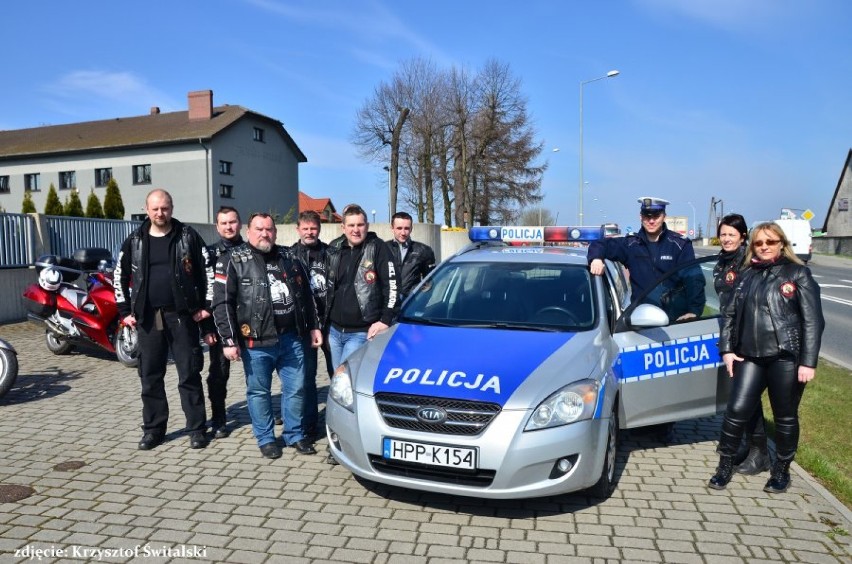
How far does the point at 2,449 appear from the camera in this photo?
5.11m

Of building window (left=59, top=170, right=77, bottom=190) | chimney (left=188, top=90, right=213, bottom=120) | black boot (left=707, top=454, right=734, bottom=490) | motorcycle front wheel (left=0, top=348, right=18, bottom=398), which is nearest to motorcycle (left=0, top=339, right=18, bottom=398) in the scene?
motorcycle front wheel (left=0, top=348, right=18, bottom=398)

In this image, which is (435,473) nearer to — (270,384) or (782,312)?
(270,384)

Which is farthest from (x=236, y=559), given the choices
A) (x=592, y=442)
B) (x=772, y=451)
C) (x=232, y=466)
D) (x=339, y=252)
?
(x=772, y=451)

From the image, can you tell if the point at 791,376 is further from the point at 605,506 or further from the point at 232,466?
the point at 232,466

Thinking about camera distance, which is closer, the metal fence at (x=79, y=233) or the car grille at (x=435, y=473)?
the car grille at (x=435, y=473)

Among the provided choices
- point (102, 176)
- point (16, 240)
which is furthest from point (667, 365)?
point (102, 176)

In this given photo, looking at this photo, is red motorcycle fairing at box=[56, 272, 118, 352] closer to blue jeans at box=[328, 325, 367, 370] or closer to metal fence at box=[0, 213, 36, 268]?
blue jeans at box=[328, 325, 367, 370]

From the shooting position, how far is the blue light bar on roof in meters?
6.55

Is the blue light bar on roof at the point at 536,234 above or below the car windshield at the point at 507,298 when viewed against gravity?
above

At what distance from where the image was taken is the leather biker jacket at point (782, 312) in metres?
4.06

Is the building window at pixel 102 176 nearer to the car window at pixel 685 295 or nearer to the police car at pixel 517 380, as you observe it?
the police car at pixel 517 380

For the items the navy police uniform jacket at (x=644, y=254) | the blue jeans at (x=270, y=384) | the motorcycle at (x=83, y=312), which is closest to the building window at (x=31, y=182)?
the motorcycle at (x=83, y=312)

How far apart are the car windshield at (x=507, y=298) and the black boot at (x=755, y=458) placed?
58.4 inches

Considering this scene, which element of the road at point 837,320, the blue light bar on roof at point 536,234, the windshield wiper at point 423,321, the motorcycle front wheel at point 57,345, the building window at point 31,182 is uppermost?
the building window at point 31,182
